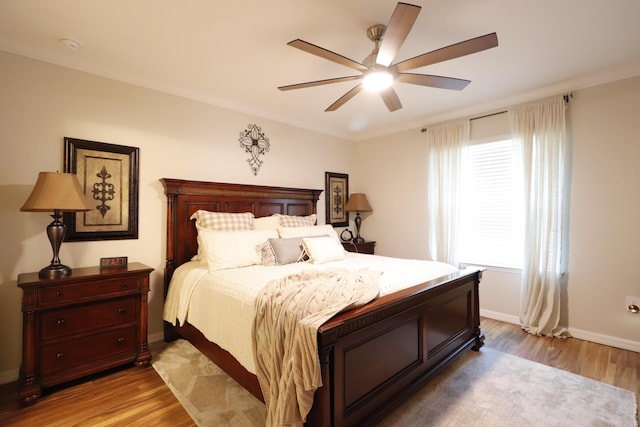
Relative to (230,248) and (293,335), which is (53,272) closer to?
(230,248)

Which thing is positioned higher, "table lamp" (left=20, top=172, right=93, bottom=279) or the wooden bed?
"table lamp" (left=20, top=172, right=93, bottom=279)

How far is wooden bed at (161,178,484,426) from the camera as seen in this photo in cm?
153

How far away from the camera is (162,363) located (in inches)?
102

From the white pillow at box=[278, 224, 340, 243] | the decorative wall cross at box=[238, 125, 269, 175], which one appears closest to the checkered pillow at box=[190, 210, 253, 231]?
the white pillow at box=[278, 224, 340, 243]

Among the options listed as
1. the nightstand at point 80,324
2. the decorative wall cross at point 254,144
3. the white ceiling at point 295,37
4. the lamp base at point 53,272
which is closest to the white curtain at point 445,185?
the white ceiling at point 295,37

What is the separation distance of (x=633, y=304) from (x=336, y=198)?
3613 millimetres

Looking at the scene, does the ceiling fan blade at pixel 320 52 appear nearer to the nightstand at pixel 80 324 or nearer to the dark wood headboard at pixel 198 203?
the dark wood headboard at pixel 198 203

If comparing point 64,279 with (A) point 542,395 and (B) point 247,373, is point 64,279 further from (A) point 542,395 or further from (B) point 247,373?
(A) point 542,395

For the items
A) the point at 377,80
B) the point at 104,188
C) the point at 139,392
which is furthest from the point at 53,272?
the point at 377,80

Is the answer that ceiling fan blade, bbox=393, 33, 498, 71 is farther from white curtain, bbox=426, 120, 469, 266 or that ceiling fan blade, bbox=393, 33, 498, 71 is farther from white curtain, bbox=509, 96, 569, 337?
white curtain, bbox=426, 120, 469, 266

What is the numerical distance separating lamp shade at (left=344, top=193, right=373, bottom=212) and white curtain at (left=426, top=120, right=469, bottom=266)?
1.02 m

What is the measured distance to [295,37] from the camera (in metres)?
2.30

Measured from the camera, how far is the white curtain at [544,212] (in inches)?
123

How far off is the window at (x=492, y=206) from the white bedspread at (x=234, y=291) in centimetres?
143
